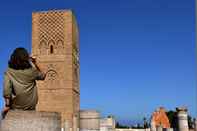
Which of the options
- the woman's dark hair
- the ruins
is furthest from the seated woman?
the ruins

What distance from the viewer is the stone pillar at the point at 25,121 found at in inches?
→ 103

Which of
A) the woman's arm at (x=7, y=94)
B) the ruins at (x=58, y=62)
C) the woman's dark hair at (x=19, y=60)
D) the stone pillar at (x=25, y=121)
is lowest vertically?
the stone pillar at (x=25, y=121)

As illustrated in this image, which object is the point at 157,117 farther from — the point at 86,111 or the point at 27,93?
the point at 27,93

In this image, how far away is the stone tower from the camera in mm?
20469

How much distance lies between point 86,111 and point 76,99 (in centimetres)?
1674

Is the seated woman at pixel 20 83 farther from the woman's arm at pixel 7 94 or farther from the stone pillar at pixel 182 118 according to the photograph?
the stone pillar at pixel 182 118

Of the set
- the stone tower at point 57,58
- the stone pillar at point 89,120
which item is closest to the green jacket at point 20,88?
the stone pillar at point 89,120

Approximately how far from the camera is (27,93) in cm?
276

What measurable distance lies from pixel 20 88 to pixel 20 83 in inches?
1.4

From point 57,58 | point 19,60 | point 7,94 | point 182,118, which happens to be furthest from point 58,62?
point 7,94

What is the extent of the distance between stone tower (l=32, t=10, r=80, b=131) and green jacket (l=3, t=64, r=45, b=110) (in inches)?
689

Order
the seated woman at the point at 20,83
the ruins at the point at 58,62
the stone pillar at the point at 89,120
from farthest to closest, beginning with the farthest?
the ruins at the point at 58,62, the stone pillar at the point at 89,120, the seated woman at the point at 20,83

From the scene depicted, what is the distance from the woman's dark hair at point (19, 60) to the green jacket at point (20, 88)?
0.13 feet

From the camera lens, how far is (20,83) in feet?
9.07
